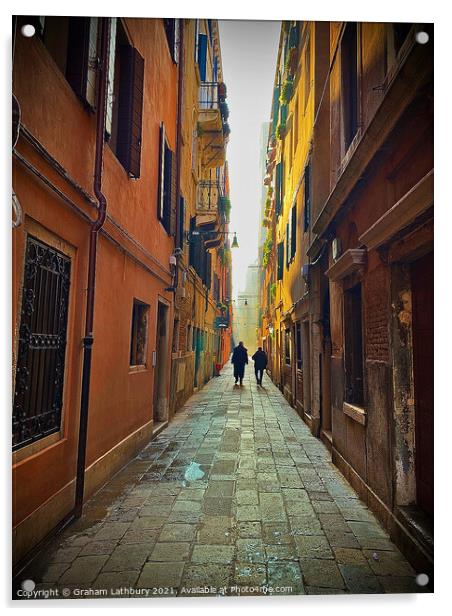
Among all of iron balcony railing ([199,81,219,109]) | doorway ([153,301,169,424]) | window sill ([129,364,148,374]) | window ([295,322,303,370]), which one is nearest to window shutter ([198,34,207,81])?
iron balcony railing ([199,81,219,109])

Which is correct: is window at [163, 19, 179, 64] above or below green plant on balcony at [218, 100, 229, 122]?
below

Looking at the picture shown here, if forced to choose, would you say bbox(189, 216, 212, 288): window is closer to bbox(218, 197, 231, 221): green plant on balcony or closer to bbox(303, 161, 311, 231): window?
bbox(218, 197, 231, 221): green plant on balcony

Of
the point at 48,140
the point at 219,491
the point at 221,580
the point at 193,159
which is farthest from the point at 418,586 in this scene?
the point at 193,159

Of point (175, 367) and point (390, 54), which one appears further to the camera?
point (175, 367)

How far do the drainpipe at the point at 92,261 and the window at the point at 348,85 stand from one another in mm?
3016

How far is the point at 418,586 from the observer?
2625mm

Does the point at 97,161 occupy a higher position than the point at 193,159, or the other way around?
the point at 193,159

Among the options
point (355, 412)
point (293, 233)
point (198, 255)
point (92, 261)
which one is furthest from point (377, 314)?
point (198, 255)

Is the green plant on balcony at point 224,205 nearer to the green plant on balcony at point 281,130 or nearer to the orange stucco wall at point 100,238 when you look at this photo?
the green plant on balcony at point 281,130

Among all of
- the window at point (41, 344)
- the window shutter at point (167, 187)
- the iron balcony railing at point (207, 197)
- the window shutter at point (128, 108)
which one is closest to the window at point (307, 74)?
the window shutter at point (167, 187)

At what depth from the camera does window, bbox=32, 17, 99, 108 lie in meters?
3.41

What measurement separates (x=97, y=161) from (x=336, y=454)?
14.7 feet

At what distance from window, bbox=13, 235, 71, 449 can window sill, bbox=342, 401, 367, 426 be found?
292 centimetres

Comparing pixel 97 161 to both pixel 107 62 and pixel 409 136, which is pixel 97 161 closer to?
pixel 107 62
